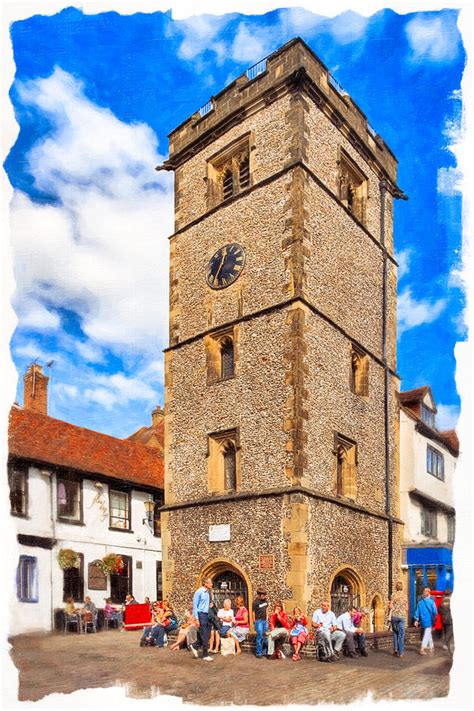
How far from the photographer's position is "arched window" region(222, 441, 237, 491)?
13.7 m

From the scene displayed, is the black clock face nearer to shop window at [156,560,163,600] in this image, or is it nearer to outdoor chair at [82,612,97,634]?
shop window at [156,560,163,600]

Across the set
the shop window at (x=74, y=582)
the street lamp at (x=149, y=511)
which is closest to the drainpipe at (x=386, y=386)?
the street lamp at (x=149, y=511)

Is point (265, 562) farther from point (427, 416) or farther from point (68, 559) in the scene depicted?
point (427, 416)

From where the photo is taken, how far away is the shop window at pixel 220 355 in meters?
14.5

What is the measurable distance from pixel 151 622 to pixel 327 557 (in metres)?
3.35

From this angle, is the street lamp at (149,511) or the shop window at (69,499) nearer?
the shop window at (69,499)

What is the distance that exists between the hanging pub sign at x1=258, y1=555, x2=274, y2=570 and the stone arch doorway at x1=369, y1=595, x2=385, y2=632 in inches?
114

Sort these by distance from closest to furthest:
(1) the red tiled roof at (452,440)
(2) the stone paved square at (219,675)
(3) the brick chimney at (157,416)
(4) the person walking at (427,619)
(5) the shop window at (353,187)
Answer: (2) the stone paved square at (219,675) < (1) the red tiled roof at (452,440) < (4) the person walking at (427,619) < (3) the brick chimney at (157,416) < (5) the shop window at (353,187)

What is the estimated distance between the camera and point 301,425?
495 inches

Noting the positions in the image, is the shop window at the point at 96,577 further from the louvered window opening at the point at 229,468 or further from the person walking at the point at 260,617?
the louvered window opening at the point at 229,468

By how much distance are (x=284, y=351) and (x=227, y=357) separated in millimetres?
1815

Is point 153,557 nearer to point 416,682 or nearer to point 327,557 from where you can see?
point 327,557

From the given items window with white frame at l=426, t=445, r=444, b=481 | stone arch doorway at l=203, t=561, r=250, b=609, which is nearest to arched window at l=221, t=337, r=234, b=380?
stone arch doorway at l=203, t=561, r=250, b=609

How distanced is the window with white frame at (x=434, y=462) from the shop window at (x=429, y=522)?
0.63 m
